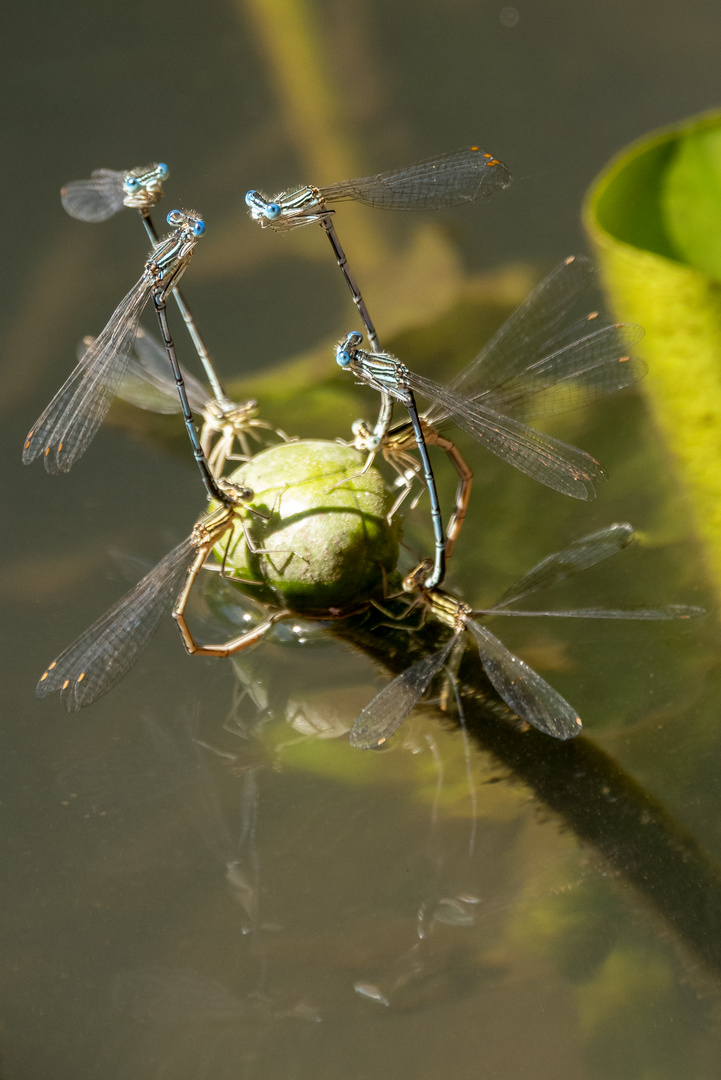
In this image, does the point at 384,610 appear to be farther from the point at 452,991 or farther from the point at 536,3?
the point at 536,3

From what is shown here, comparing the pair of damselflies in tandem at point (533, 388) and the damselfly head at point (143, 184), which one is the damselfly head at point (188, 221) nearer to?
the damselfly head at point (143, 184)

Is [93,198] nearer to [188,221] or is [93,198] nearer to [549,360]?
[188,221]

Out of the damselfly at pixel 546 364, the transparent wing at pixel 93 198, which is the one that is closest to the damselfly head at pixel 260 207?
the transparent wing at pixel 93 198

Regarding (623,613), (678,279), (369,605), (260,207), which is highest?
(260,207)

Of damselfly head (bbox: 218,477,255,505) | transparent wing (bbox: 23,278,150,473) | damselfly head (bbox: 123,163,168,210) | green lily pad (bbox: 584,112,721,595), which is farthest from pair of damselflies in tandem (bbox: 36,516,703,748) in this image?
damselfly head (bbox: 123,163,168,210)

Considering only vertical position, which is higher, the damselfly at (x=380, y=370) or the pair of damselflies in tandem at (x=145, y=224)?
the pair of damselflies in tandem at (x=145, y=224)

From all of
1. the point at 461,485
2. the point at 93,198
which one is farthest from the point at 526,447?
the point at 93,198
